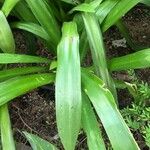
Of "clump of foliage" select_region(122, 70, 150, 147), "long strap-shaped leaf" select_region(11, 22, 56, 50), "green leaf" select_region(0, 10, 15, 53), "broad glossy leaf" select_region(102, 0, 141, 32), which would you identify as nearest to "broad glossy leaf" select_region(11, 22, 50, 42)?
"long strap-shaped leaf" select_region(11, 22, 56, 50)

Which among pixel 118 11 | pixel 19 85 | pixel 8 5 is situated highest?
pixel 8 5

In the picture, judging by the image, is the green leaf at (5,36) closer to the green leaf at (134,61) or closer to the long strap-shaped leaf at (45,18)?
the long strap-shaped leaf at (45,18)

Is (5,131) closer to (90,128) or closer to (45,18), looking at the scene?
(90,128)

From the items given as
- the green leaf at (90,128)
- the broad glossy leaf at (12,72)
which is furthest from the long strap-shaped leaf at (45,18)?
the green leaf at (90,128)

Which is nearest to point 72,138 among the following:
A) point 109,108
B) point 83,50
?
point 109,108

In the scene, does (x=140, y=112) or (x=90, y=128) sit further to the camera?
(x=140, y=112)

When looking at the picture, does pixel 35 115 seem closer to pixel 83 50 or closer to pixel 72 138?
pixel 83 50

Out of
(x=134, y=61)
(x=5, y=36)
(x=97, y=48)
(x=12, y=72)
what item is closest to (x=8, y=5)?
(x=5, y=36)

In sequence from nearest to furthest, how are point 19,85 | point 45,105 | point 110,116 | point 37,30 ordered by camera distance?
point 110,116, point 19,85, point 37,30, point 45,105
